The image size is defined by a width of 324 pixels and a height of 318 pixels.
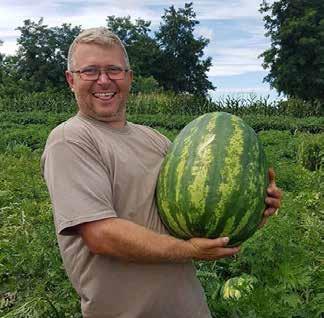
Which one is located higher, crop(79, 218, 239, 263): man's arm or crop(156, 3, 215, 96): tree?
crop(79, 218, 239, 263): man's arm

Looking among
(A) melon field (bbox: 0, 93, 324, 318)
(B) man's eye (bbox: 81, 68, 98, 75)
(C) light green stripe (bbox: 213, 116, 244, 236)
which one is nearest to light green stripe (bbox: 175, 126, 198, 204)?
(C) light green stripe (bbox: 213, 116, 244, 236)

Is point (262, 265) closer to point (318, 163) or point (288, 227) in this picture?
point (288, 227)

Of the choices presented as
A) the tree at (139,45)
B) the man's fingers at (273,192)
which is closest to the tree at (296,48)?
the tree at (139,45)

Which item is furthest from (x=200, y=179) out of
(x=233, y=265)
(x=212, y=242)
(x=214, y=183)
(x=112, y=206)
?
(x=233, y=265)

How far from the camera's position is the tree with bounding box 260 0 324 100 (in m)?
46.4

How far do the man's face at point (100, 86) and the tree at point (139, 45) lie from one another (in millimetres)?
55483

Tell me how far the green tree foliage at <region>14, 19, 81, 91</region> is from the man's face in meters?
52.6

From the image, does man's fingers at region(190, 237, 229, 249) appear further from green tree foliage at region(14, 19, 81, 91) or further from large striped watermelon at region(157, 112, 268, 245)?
green tree foliage at region(14, 19, 81, 91)

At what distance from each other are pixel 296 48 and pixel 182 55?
747 inches

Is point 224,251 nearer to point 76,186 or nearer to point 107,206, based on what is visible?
point 107,206

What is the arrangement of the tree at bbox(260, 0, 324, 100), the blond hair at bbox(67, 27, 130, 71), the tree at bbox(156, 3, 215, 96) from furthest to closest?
the tree at bbox(156, 3, 215, 96) → the tree at bbox(260, 0, 324, 100) → the blond hair at bbox(67, 27, 130, 71)

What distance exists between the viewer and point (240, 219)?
229cm

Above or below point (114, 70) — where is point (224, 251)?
below

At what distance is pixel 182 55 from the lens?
64.4 m
